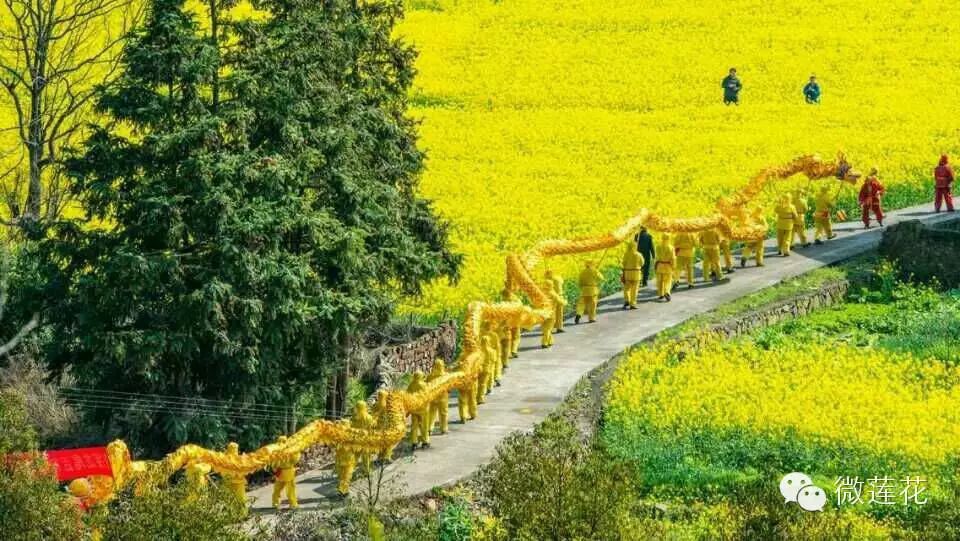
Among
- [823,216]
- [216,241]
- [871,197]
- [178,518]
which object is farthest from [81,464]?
[871,197]

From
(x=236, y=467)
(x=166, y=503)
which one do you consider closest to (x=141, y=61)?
(x=236, y=467)

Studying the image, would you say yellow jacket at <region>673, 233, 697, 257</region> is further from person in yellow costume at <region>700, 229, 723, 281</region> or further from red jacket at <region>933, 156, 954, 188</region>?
red jacket at <region>933, 156, 954, 188</region>

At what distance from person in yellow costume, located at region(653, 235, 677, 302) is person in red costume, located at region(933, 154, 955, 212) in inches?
375

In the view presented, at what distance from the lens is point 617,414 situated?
30.7 metres

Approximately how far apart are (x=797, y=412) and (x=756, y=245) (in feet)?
40.3

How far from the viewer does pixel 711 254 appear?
40.6 meters

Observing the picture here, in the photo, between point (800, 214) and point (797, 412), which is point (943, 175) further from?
point (797, 412)

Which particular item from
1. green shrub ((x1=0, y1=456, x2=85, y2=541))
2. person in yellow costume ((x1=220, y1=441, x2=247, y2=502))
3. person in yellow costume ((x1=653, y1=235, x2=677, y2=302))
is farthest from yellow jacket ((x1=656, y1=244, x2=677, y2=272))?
green shrub ((x1=0, y1=456, x2=85, y2=541))

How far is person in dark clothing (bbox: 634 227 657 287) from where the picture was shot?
1581 inches

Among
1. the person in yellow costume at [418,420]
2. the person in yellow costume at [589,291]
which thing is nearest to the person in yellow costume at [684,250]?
the person in yellow costume at [589,291]

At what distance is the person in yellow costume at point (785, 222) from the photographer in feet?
138

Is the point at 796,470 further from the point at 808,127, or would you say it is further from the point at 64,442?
the point at 808,127

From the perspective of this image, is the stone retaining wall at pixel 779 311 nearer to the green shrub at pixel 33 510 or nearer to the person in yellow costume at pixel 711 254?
the person in yellow costume at pixel 711 254

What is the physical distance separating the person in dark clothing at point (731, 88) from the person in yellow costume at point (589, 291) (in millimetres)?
23438
